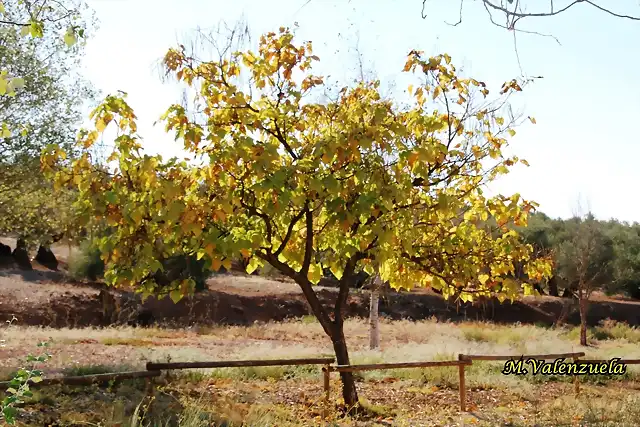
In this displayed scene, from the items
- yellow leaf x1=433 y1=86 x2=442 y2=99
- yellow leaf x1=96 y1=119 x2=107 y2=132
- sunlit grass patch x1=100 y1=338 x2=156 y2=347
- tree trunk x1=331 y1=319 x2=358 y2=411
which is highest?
yellow leaf x1=433 y1=86 x2=442 y2=99

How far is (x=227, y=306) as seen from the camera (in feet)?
106

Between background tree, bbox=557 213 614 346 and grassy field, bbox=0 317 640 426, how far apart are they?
9.26m

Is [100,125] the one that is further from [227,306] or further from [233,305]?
[233,305]

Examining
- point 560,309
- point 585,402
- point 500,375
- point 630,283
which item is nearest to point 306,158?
point 585,402

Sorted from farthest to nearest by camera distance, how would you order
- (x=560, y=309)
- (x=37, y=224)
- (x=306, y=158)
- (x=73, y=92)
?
(x=560, y=309) → (x=37, y=224) → (x=73, y=92) → (x=306, y=158)

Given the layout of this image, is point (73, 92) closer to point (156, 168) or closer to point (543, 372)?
point (156, 168)

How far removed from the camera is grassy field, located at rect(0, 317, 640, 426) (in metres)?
7.66

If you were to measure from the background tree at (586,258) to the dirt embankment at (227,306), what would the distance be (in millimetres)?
1922

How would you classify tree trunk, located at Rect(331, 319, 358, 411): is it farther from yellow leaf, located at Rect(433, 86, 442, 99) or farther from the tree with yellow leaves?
yellow leaf, located at Rect(433, 86, 442, 99)

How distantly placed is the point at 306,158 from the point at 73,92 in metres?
11.1

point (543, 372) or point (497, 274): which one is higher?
point (497, 274)

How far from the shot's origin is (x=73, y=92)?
1617 centimetres
